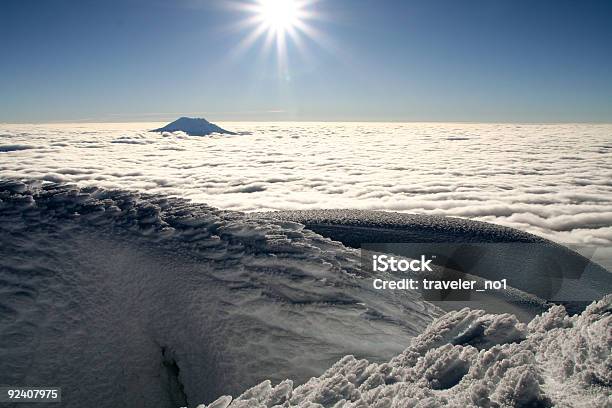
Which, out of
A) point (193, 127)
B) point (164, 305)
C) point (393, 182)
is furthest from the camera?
point (193, 127)

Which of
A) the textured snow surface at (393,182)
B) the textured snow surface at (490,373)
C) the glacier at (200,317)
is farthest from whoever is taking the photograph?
the textured snow surface at (393,182)

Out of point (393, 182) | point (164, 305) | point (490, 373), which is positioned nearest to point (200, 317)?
point (164, 305)

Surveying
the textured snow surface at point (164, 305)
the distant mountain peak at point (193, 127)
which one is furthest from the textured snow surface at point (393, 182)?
the distant mountain peak at point (193, 127)

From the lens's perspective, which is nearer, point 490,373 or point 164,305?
point 490,373

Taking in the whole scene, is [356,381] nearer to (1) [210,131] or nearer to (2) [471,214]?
(2) [471,214]

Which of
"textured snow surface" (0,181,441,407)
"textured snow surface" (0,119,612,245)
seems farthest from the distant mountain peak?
"textured snow surface" (0,181,441,407)

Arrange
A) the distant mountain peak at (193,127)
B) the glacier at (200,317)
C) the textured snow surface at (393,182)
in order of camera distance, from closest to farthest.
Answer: the glacier at (200,317) → the textured snow surface at (393,182) → the distant mountain peak at (193,127)

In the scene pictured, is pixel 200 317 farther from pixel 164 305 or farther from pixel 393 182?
pixel 393 182

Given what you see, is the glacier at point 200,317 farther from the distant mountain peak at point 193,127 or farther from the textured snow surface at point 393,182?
the distant mountain peak at point 193,127
